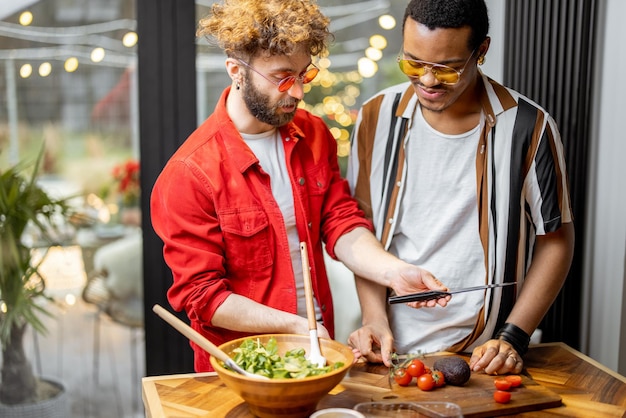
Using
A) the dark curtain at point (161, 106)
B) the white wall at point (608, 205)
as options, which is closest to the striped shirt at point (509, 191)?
the white wall at point (608, 205)

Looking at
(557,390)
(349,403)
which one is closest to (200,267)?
(349,403)

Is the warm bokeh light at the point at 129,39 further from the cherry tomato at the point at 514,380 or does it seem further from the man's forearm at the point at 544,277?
the cherry tomato at the point at 514,380

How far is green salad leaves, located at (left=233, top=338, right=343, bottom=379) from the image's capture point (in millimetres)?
1905

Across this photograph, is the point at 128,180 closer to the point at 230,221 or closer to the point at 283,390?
the point at 230,221

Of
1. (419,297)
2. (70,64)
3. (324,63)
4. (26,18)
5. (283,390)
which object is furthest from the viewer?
Answer: (324,63)

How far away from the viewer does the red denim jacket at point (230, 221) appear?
Answer: 7.66ft

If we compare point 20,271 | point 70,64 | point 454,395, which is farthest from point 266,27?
point 20,271

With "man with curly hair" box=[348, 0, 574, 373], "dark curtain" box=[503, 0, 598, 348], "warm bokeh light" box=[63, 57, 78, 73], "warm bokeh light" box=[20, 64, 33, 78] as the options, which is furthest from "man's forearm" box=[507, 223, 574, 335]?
"warm bokeh light" box=[20, 64, 33, 78]

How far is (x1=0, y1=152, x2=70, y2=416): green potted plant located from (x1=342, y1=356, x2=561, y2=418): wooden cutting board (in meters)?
1.76

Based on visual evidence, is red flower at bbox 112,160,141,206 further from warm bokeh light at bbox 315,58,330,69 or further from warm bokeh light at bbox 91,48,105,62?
warm bokeh light at bbox 315,58,330,69

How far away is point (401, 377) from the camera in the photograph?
7.01 ft

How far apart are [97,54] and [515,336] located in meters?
2.12

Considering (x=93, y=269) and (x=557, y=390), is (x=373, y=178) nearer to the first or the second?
(x=557, y=390)

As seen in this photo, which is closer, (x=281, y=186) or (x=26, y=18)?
(x=281, y=186)
